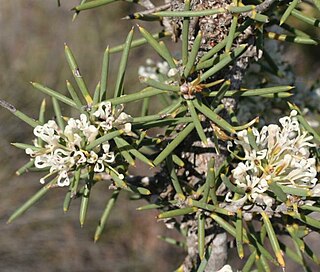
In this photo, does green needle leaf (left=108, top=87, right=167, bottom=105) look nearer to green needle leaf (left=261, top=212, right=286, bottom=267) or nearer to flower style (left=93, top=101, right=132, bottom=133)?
flower style (left=93, top=101, right=132, bottom=133)

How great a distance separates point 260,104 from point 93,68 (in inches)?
133

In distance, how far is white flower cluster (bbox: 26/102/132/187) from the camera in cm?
65

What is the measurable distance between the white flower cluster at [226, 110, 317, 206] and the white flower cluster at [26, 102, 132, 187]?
0.15 metres

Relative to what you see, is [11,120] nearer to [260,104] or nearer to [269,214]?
[260,104]

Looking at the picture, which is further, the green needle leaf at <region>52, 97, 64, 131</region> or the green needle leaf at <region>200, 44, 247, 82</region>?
the green needle leaf at <region>52, 97, 64, 131</region>

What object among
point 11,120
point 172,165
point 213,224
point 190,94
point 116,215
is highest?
point 190,94

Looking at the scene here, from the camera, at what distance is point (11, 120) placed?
3.59m

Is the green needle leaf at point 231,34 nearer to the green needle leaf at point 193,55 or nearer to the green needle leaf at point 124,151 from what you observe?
the green needle leaf at point 193,55

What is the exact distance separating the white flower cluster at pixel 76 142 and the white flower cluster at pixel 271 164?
5.8 inches

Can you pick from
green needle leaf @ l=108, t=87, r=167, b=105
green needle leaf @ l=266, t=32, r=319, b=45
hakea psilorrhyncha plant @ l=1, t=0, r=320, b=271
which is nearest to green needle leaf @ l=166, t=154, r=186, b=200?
hakea psilorrhyncha plant @ l=1, t=0, r=320, b=271

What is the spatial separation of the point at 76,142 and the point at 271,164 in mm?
232

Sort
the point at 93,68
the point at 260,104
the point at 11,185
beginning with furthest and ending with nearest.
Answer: the point at 93,68 < the point at 11,185 < the point at 260,104

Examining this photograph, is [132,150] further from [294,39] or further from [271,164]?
[294,39]

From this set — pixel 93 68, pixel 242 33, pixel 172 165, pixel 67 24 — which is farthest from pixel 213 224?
pixel 67 24
